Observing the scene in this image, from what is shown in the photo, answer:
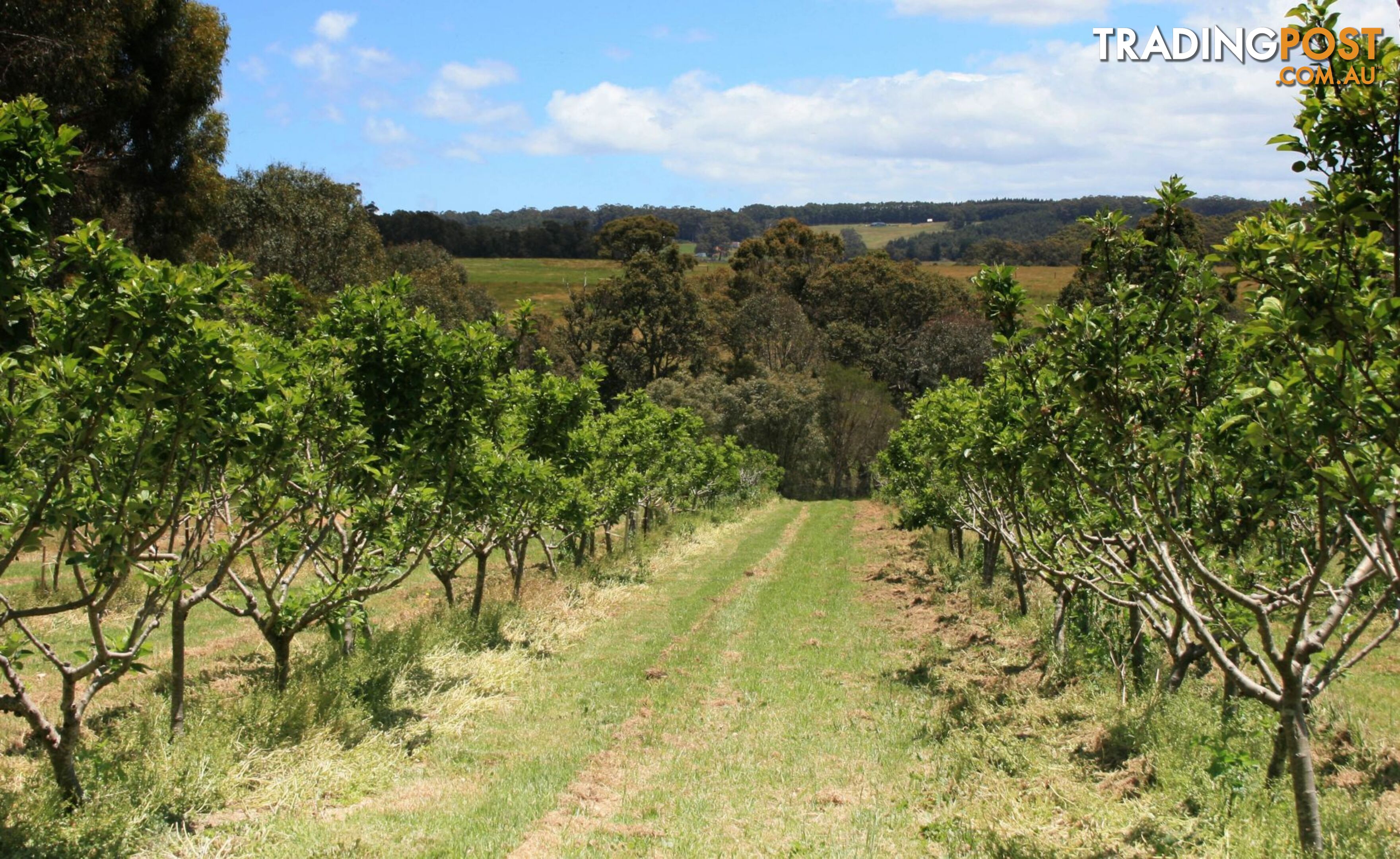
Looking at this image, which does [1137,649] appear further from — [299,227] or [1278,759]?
[299,227]

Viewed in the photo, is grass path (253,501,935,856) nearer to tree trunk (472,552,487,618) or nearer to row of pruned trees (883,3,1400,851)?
tree trunk (472,552,487,618)

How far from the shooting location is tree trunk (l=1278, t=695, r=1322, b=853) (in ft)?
16.5

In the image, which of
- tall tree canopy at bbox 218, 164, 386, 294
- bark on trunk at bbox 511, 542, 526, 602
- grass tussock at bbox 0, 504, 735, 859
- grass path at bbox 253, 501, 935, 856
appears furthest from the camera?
tall tree canopy at bbox 218, 164, 386, 294

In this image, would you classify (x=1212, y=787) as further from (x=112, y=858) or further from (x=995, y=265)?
(x=112, y=858)

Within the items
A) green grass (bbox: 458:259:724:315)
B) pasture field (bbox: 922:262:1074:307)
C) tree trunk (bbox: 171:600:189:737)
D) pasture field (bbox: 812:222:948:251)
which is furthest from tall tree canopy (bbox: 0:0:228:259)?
pasture field (bbox: 812:222:948:251)

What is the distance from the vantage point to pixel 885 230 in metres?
167

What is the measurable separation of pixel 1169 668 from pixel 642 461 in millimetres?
16492

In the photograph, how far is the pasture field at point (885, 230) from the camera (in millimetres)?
152125

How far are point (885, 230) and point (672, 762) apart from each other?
16664 centimetres

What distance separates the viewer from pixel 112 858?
5.98m

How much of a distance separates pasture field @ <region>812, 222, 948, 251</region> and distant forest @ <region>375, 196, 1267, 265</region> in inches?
76.2

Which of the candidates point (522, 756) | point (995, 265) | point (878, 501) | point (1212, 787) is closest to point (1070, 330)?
point (995, 265)

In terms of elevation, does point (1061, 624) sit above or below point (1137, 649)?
below

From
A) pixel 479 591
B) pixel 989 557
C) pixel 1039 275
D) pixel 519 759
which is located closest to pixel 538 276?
pixel 1039 275
